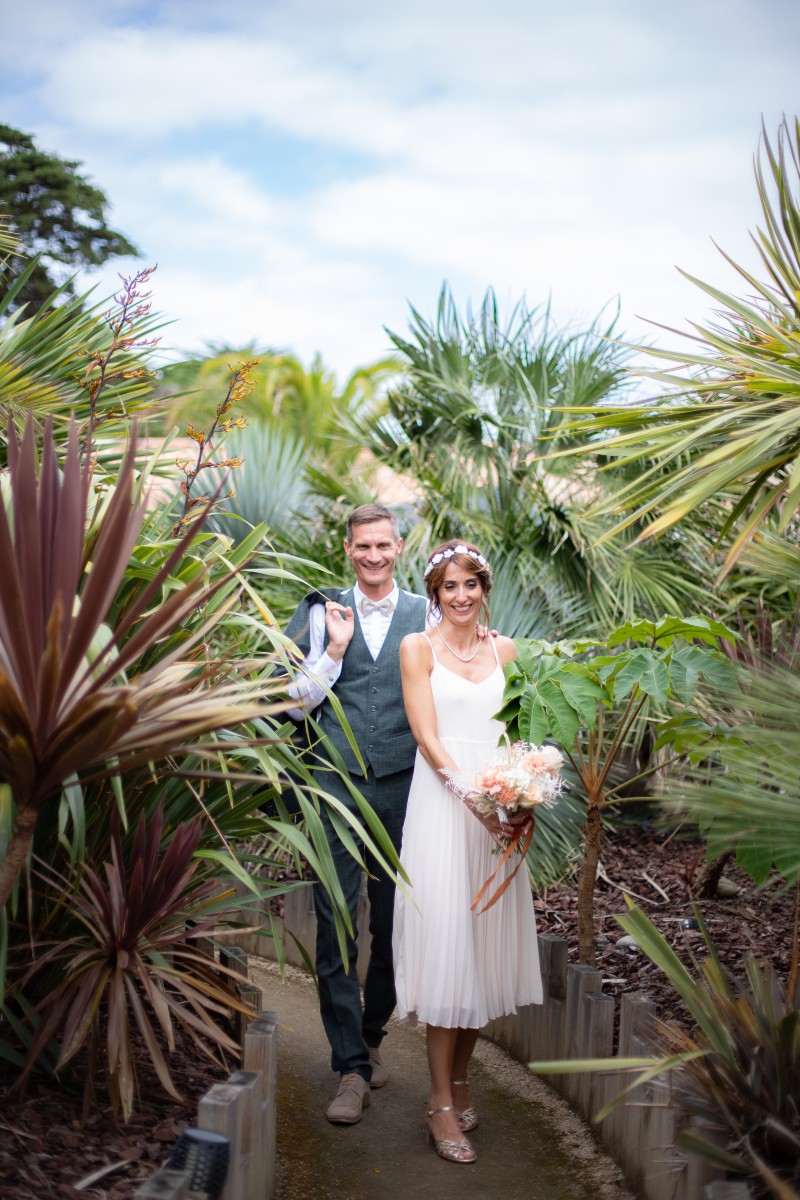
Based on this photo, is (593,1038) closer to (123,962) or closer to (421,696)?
(421,696)

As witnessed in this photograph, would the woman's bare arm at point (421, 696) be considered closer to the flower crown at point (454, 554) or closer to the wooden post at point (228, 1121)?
the flower crown at point (454, 554)

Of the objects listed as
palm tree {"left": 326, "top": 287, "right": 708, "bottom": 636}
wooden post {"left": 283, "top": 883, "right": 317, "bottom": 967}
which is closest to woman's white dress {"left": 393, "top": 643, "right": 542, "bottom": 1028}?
wooden post {"left": 283, "top": 883, "right": 317, "bottom": 967}

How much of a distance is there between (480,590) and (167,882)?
4.96 feet

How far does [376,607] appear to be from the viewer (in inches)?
154

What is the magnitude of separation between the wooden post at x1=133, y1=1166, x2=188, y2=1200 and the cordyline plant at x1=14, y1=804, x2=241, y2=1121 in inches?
15.2

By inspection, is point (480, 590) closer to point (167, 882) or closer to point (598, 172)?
point (167, 882)

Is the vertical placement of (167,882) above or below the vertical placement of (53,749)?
below

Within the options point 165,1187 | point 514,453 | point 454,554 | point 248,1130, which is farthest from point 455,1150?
point 514,453

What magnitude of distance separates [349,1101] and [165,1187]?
1685 mm

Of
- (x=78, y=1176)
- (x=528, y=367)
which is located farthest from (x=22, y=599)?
(x=528, y=367)

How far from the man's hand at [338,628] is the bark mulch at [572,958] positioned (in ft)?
4.36

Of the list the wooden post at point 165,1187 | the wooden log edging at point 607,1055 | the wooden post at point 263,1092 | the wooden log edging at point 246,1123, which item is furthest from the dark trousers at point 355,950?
the wooden post at point 165,1187

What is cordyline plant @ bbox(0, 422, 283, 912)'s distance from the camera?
1882mm

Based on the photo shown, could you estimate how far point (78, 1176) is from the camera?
2268 mm
